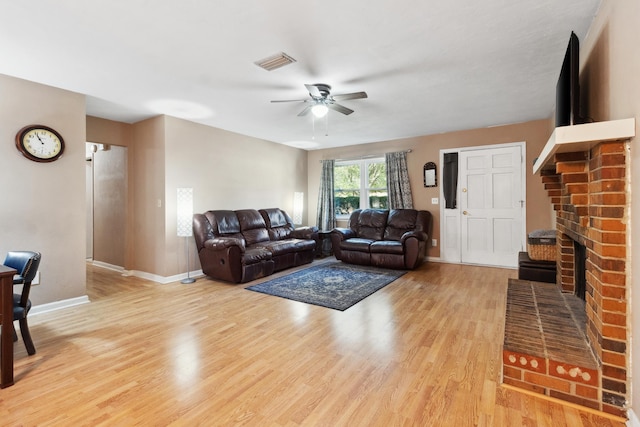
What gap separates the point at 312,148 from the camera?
7137 mm

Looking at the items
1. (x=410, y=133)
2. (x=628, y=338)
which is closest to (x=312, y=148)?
(x=410, y=133)

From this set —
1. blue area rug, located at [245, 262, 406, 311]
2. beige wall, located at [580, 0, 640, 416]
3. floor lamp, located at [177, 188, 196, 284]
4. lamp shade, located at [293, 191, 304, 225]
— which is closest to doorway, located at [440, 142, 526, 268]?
blue area rug, located at [245, 262, 406, 311]

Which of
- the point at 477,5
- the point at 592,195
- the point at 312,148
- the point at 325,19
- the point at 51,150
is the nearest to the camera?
the point at 592,195

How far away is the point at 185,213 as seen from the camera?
4438 mm

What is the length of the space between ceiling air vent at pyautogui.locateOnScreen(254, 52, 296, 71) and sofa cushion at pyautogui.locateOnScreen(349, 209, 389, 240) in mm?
3753

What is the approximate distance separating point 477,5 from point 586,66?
1.14 meters

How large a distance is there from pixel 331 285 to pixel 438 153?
330 centimetres

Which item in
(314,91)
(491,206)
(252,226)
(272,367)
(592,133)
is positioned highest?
(314,91)

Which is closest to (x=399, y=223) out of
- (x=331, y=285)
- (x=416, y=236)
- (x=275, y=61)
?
(x=416, y=236)

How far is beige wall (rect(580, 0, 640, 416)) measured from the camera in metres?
1.45

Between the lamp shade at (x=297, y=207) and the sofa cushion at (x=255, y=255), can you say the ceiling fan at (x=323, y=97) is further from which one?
the lamp shade at (x=297, y=207)

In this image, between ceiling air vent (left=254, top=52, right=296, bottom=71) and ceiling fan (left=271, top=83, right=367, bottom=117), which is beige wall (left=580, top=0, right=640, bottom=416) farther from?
ceiling air vent (left=254, top=52, right=296, bottom=71)

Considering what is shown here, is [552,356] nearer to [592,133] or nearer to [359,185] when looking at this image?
[592,133]

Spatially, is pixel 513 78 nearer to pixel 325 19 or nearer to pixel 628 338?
pixel 325 19
